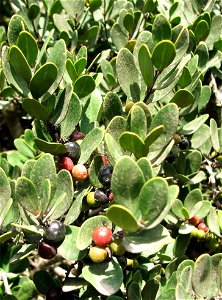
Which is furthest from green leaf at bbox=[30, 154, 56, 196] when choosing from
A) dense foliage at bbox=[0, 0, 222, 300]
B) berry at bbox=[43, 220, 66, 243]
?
berry at bbox=[43, 220, 66, 243]

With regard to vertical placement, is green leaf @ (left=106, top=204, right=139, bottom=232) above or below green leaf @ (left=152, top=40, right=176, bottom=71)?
below

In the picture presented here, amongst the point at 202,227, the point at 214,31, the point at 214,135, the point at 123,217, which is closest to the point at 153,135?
the point at 123,217

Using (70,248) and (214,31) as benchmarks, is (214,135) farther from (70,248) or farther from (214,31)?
(70,248)

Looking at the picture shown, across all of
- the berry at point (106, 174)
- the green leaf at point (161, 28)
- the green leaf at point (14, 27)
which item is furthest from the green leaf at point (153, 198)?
the green leaf at point (14, 27)

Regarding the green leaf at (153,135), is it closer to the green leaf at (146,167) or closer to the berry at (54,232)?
the green leaf at (146,167)

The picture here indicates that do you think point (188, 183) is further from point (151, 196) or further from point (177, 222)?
point (151, 196)

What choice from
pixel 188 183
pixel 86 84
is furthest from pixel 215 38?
pixel 86 84

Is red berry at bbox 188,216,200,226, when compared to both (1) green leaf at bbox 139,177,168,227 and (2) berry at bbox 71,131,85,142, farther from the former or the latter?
(1) green leaf at bbox 139,177,168,227
